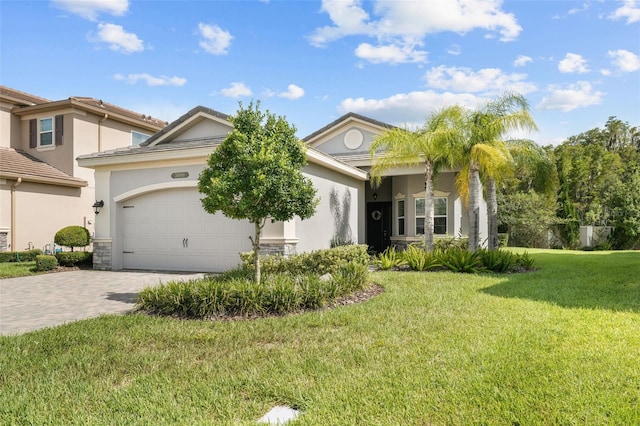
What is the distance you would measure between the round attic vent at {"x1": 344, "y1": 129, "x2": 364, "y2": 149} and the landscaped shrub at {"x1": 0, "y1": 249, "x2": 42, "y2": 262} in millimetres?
13207

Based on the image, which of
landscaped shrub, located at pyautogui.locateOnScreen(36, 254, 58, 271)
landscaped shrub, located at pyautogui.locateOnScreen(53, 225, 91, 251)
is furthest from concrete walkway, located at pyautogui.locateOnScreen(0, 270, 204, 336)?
landscaped shrub, located at pyautogui.locateOnScreen(53, 225, 91, 251)

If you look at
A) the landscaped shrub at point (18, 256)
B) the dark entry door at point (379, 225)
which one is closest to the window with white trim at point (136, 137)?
the landscaped shrub at point (18, 256)

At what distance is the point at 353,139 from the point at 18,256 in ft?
45.8

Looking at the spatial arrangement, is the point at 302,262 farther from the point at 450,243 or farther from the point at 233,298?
the point at 450,243

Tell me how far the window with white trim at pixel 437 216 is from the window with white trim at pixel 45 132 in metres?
16.8

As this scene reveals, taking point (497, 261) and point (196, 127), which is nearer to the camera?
point (497, 261)

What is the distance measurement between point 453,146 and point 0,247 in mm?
16924

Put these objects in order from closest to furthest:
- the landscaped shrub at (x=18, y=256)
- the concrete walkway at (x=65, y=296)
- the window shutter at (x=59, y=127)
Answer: the concrete walkway at (x=65, y=296) < the landscaped shrub at (x=18, y=256) < the window shutter at (x=59, y=127)

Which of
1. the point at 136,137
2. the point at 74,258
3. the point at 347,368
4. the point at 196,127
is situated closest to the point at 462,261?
the point at 347,368

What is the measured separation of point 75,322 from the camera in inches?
230

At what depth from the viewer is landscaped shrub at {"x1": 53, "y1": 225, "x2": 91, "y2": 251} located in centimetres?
1333

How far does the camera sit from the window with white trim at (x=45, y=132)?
1814 centimetres

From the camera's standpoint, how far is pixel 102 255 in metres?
12.5

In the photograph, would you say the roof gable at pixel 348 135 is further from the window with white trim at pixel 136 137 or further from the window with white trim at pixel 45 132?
the window with white trim at pixel 45 132
